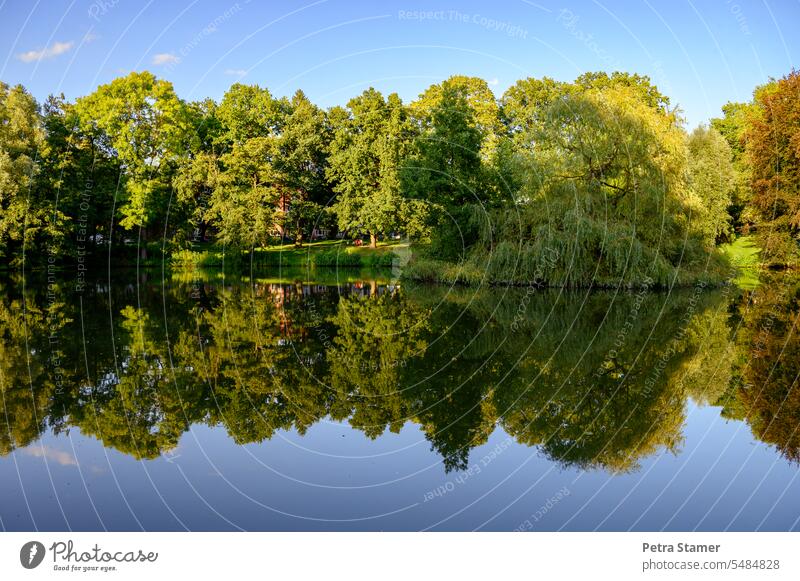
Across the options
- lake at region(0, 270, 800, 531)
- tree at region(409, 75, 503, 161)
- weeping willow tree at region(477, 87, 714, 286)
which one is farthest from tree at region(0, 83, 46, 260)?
weeping willow tree at region(477, 87, 714, 286)

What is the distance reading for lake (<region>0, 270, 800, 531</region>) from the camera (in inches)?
269

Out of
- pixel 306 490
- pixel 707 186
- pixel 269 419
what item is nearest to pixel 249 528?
pixel 306 490

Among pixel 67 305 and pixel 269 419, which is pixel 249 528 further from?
pixel 67 305

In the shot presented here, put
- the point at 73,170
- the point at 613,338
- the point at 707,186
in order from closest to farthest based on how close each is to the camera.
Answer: the point at 613,338, the point at 707,186, the point at 73,170

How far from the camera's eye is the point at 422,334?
17.1 meters

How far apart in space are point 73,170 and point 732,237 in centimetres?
4701

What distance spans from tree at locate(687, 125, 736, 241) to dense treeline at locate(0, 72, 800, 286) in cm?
18

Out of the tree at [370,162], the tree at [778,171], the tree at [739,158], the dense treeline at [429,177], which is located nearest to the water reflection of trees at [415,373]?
the dense treeline at [429,177]

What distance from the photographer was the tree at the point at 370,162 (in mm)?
45875

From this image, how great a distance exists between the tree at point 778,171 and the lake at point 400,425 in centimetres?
2679

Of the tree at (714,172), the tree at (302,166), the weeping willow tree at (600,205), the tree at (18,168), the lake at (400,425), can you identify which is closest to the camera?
the lake at (400,425)

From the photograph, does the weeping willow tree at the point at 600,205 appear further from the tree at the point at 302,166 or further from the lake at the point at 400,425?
the tree at the point at 302,166

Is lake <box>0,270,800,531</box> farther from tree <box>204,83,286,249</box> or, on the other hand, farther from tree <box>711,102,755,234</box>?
tree <box>711,102,755,234</box>

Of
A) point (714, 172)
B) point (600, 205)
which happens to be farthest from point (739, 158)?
point (600, 205)
